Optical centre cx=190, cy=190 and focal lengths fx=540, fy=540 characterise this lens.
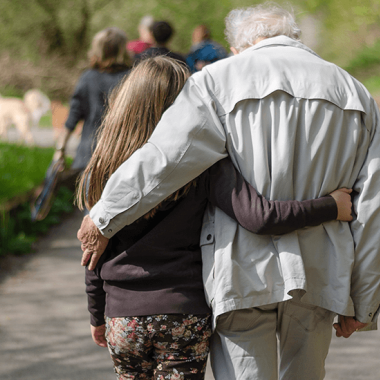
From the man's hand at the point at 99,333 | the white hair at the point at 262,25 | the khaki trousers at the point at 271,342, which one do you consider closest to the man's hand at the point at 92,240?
the man's hand at the point at 99,333

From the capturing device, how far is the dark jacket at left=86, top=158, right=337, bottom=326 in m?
1.84

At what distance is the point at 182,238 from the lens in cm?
190

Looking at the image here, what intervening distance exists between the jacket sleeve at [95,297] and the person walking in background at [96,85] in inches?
95.0

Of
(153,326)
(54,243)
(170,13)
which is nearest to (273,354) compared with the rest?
(153,326)

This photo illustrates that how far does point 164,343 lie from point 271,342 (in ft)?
1.30

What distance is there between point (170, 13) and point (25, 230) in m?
15.2

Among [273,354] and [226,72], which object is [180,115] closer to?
[226,72]

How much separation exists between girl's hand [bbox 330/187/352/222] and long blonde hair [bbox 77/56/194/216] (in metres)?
0.52

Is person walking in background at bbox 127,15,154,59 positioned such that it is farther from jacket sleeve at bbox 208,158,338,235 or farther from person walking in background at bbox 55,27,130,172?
jacket sleeve at bbox 208,158,338,235

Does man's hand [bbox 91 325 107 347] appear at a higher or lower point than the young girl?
lower

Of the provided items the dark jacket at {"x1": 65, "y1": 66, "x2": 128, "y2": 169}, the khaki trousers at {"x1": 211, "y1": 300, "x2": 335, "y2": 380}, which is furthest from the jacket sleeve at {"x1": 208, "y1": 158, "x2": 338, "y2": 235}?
the dark jacket at {"x1": 65, "y1": 66, "x2": 128, "y2": 169}

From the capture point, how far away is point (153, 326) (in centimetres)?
185

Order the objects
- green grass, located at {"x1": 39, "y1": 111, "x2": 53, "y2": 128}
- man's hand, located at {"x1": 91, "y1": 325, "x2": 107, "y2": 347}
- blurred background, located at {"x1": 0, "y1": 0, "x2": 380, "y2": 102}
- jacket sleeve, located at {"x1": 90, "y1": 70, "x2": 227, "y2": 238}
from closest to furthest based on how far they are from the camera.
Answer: jacket sleeve, located at {"x1": 90, "y1": 70, "x2": 227, "y2": 238}, man's hand, located at {"x1": 91, "y1": 325, "x2": 107, "y2": 347}, green grass, located at {"x1": 39, "y1": 111, "x2": 53, "y2": 128}, blurred background, located at {"x1": 0, "y1": 0, "x2": 380, "y2": 102}

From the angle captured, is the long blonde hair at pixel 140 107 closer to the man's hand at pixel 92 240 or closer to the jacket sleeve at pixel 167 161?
the jacket sleeve at pixel 167 161
